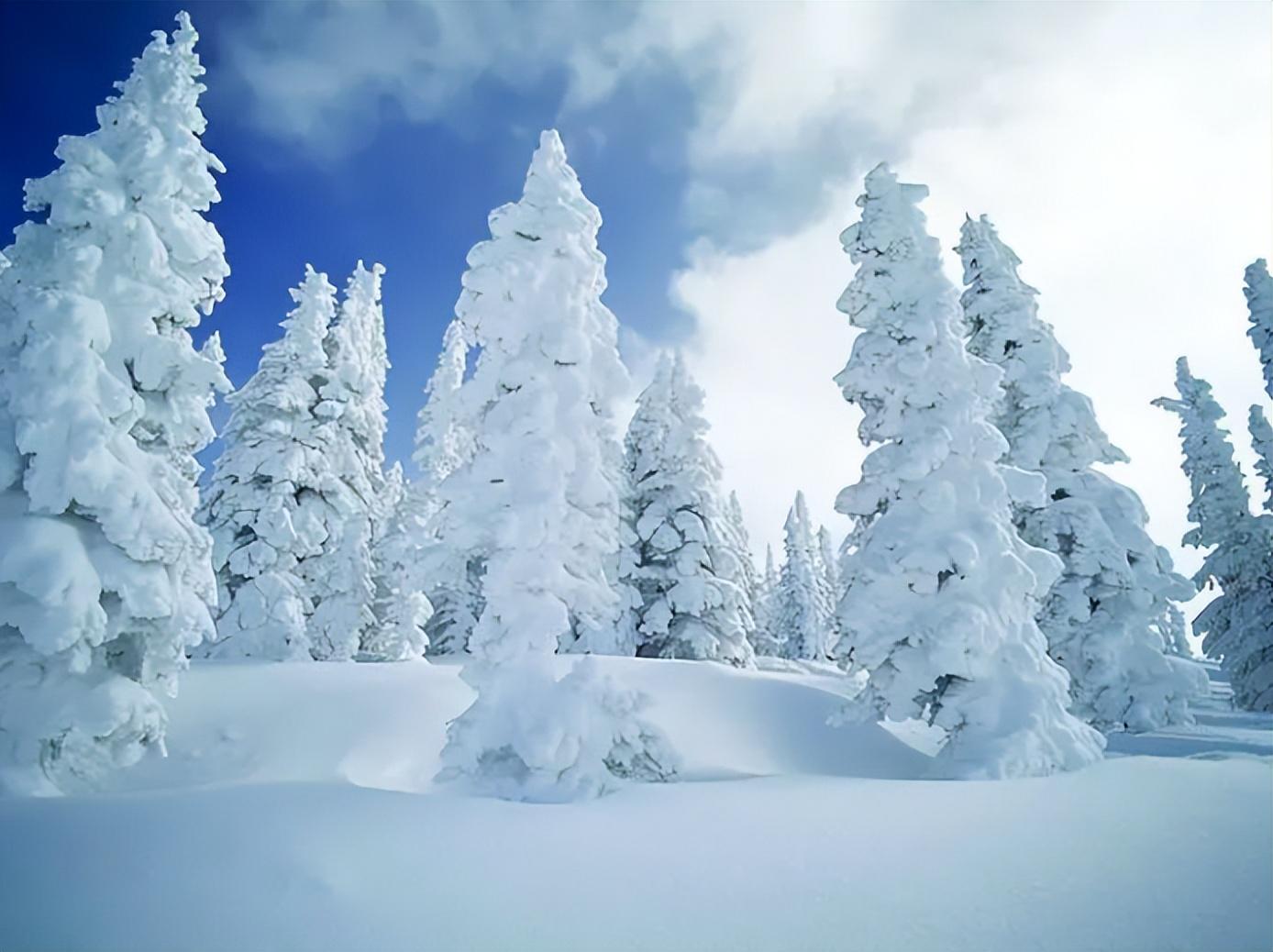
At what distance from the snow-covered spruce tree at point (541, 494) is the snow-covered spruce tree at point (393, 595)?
13705 millimetres

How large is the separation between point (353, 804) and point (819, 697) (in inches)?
496

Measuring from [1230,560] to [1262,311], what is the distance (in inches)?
363

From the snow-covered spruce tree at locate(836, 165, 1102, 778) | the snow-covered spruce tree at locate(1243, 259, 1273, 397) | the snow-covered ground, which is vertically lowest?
the snow-covered ground

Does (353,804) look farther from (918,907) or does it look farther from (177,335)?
(177,335)

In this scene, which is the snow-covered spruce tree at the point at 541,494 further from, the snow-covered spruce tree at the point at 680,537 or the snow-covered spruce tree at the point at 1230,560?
the snow-covered spruce tree at the point at 1230,560

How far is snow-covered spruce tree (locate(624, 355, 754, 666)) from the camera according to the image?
25.6m

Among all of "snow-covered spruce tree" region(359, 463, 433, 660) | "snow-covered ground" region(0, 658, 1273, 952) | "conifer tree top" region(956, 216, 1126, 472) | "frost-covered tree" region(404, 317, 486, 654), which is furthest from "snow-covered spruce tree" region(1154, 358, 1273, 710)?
"snow-covered spruce tree" region(359, 463, 433, 660)

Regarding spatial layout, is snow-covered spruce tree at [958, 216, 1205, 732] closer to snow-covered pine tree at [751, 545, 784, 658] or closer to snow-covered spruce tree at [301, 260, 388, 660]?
snow-covered pine tree at [751, 545, 784, 658]

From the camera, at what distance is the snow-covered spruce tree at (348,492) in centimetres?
2428

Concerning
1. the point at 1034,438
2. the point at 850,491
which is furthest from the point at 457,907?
the point at 1034,438

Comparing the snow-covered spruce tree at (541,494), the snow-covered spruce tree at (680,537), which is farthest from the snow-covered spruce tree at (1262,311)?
the snow-covered spruce tree at (541,494)

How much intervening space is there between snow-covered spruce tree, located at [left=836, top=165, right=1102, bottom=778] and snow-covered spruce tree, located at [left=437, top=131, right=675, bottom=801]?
4911 millimetres

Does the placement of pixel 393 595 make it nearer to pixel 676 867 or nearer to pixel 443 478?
pixel 443 478

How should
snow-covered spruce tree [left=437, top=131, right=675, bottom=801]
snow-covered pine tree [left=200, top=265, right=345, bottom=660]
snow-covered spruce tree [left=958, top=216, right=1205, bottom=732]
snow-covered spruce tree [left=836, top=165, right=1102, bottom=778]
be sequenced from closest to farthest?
snow-covered spruce tree [left=437, top=131, right=675, bottom=801] < snow-covered spruce tree [left=836, top=165, right=1102, bottom=778] < snow-covered spruce tree [left=958, top=216, right=1205, bottom=732] < snow-covered pine tree [left=200, top=265, right=345, bottom=660]
